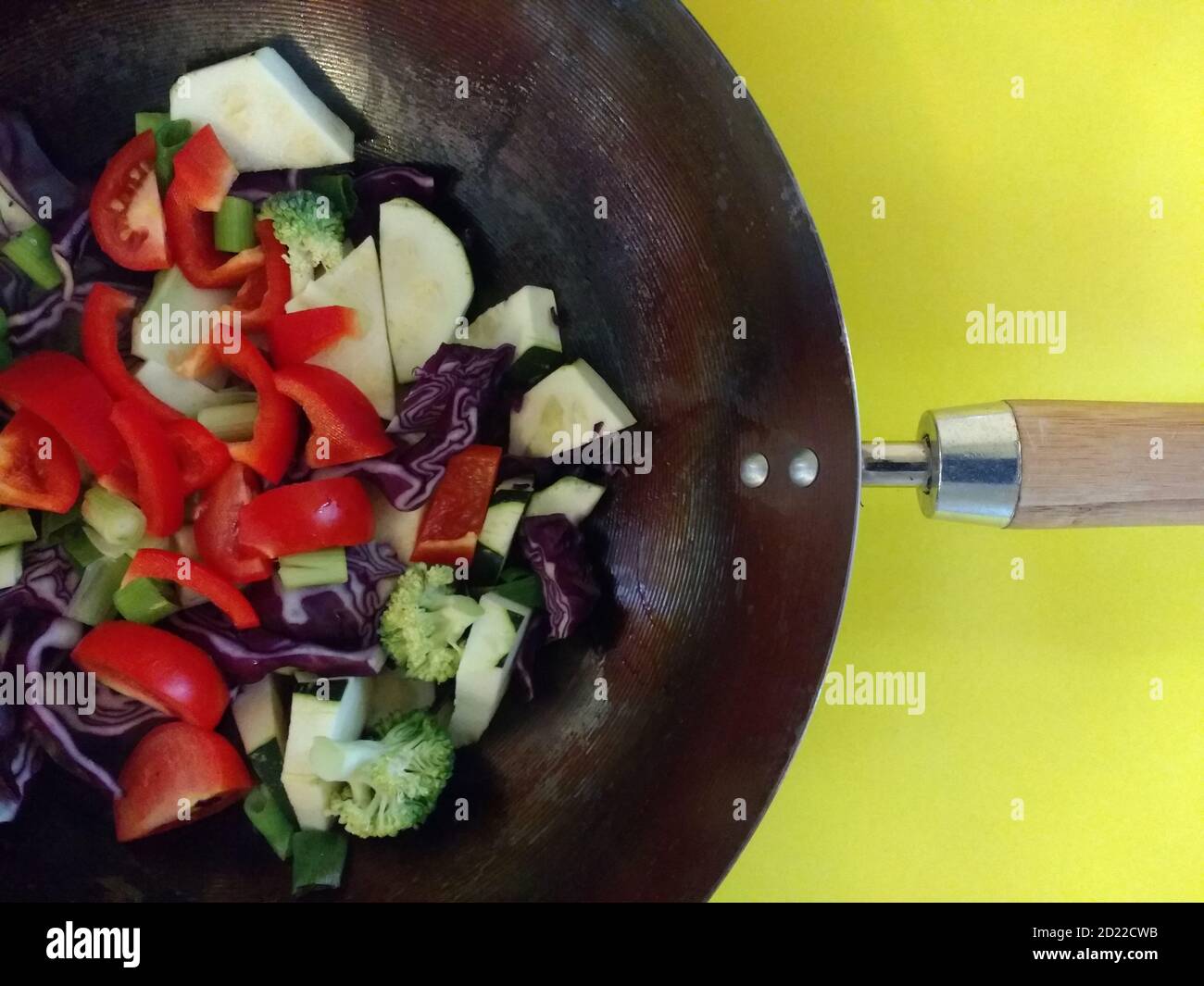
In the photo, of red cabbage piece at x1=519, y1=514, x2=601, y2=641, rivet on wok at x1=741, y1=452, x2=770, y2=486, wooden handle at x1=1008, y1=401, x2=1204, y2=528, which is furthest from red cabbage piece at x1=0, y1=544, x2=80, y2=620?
wooden handle at x1=1008, y1=401, x2=1204, y2=528

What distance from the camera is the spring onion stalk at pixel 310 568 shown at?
1.58m

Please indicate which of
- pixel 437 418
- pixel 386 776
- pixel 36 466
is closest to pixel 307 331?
pixel 437 418

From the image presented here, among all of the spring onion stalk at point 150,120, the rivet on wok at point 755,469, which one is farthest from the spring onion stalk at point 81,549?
the rivet on wok at point 755,469

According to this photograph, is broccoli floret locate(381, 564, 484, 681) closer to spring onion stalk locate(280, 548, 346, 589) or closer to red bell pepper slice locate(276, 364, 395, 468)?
spring onion stalk locate(280, 548, 346, 589)

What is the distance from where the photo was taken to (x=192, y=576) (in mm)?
1546

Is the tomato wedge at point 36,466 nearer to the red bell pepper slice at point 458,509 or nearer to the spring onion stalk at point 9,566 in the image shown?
the spring onion stalk at point 9,566

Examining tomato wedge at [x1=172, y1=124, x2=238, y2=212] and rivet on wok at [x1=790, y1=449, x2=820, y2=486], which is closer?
rivet on wok at [x1=790, y1=449, x2=820, y2=486]

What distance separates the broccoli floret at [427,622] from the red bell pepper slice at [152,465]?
0.39 m

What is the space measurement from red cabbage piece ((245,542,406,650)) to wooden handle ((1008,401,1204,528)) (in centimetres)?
105

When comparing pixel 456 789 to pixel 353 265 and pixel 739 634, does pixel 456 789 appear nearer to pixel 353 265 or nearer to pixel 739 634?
pixel 739 634

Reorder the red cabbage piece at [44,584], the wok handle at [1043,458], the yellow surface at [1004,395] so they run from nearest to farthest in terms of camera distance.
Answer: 1. the wok handle at [1043,458]
2. the red cabbage piece at [44,584]
3. the yellow surface at [1004,395]

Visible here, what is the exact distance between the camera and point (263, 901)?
1.62 meters

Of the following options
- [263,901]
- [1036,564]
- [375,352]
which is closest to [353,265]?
[375,352]

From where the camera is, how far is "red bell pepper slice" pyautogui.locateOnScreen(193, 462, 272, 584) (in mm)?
1579
